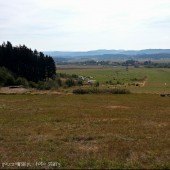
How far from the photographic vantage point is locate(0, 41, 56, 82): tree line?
87.1 metres

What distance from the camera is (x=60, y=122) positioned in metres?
26.1

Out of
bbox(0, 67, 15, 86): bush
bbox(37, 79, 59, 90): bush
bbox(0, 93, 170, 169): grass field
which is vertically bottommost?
bbox(37, 79, 59, 90): bush

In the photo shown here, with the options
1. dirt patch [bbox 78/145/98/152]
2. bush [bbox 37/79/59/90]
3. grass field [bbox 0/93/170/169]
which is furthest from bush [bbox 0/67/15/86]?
dirt patch [bbox 78/145/98/152]

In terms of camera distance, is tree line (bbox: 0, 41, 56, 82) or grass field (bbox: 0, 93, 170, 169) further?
tree line (bbox: 0, 41, 56, 82)

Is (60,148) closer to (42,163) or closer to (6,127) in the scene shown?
(42,163)

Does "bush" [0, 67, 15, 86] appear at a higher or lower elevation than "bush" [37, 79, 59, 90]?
higher

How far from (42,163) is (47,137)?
6387 millimetres

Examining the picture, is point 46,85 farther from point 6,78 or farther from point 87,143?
point 87,143

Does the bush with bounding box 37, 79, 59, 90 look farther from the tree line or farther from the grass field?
the grass field

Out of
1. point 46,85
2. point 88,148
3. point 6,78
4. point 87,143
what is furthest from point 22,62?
point 88,148

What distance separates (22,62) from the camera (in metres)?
88.6

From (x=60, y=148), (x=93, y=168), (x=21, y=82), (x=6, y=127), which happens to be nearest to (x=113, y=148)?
(x=60, y=148)

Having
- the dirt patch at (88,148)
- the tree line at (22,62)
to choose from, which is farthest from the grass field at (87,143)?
the tree line at (22,62)

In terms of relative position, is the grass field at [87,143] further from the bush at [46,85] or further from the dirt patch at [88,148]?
the bush at [46,85]
